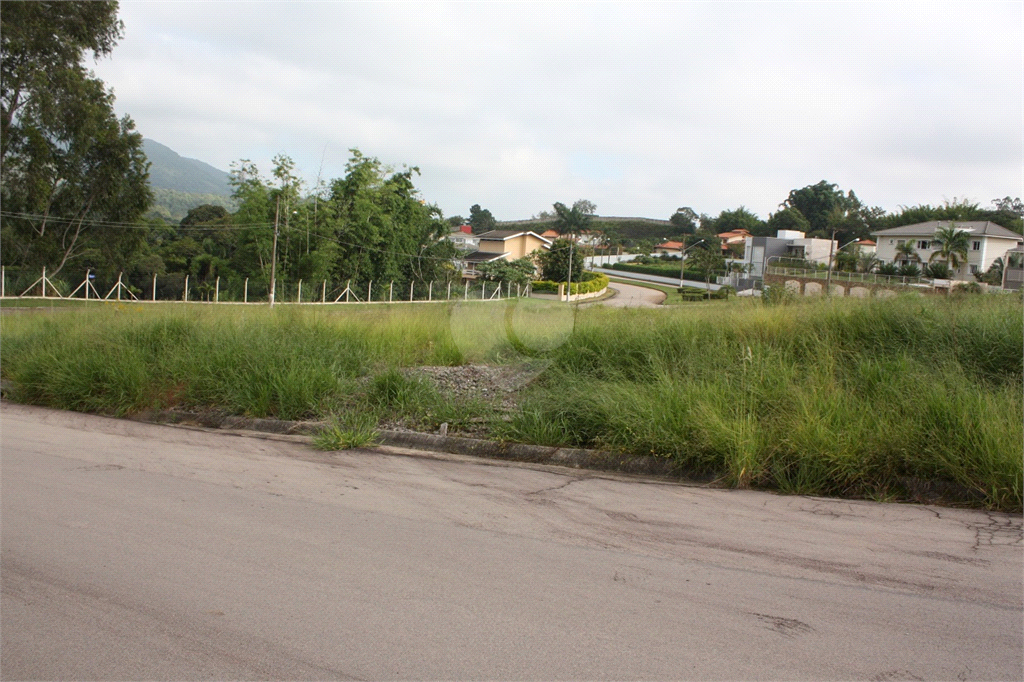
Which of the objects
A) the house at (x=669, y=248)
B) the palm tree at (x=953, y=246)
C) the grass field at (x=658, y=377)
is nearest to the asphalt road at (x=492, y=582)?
the grass field at (x=658, y=377)

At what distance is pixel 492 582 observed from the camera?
4.31 metres

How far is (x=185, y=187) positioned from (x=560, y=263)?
5133 cm

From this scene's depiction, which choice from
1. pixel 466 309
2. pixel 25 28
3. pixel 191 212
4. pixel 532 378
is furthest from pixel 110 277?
pixel 532 378

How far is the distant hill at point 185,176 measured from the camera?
51562 millimetres

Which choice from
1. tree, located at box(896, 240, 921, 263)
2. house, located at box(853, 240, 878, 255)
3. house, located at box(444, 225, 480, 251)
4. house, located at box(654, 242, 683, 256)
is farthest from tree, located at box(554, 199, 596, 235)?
house, located at box(444, 225, 480, 251)

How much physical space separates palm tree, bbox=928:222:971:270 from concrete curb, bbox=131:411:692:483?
22.4 metres

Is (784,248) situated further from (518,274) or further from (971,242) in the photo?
(518,274)

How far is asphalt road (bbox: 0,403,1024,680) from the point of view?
3.50 meters

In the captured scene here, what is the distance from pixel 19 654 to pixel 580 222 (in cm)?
2171

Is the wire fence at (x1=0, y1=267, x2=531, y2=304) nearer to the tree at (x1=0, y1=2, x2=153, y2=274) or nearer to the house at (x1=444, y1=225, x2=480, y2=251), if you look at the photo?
the tree at (x1=0, y1=2, x2=153, y2=274)

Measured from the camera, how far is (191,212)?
2554 inches

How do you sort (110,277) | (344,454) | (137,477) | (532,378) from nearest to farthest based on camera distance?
1. (137,477)
2. (344,454)
3. (532,378)
4. (110,277)

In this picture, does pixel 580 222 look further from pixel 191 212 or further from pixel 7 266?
pixel 191 212

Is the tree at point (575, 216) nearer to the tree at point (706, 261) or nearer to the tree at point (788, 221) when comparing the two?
the tree at point (706, 261)
